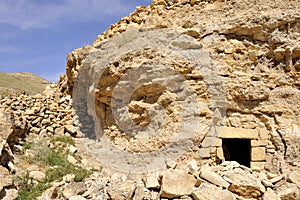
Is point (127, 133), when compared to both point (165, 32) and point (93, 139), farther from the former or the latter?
point (165, 32)

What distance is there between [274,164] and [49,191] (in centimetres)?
393

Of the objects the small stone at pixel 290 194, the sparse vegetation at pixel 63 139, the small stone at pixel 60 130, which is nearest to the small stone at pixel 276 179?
the small stone at pixel 290 194

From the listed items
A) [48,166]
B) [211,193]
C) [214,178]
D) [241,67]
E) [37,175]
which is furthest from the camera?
[48,166]

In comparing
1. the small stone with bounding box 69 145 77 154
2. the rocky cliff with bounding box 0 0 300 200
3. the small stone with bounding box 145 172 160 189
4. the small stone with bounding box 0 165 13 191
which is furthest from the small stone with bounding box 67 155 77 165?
the small stone with bounding box 145 172 160 189

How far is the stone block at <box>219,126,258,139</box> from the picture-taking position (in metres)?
5.21

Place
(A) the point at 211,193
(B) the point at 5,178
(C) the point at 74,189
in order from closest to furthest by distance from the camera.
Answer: (A) the point at 211,193, (C) the point at 74,189, (B) the point at 5,178

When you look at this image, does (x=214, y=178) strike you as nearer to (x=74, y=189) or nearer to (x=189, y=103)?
(x=189, y=103)

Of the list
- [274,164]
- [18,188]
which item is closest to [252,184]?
[274,164]

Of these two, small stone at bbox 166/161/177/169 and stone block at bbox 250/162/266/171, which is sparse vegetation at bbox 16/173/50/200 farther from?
stone block at bbox 250/162/266/171

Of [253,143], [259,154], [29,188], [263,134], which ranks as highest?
[263,134]

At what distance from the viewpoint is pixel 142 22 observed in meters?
6.58

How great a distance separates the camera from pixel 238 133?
5219 millimetres

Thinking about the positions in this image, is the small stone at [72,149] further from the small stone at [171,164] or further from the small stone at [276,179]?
the small stone at [276,179]

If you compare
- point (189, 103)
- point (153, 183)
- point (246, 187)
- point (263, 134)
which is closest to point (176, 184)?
point (153, 183)
